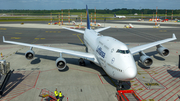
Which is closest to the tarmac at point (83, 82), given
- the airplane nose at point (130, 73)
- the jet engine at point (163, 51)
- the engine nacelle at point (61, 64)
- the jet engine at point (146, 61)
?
the engine nacelle at point (61, 64)

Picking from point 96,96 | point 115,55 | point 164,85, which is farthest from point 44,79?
point 164,85

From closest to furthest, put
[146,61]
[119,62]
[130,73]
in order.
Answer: [130,73], [119,62], [146,61]

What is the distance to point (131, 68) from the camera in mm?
17625

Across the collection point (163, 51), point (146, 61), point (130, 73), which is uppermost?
point (163, 51)

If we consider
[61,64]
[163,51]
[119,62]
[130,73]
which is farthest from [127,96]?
[163,51]

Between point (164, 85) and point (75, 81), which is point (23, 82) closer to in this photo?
point (75, 81)

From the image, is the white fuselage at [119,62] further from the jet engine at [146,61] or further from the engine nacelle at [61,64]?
the jet engine at [146,61]

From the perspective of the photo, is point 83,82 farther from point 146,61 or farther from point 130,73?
point 146,61

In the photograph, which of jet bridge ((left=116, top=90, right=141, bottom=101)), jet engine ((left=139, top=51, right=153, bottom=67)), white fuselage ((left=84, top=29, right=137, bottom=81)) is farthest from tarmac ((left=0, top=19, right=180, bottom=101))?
white fuselage ((left=84, top=29, right=137, bottom=81))

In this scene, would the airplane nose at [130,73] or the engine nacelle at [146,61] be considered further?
the engine nacelle at [146,61]

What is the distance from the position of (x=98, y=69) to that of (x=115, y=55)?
33.3ft

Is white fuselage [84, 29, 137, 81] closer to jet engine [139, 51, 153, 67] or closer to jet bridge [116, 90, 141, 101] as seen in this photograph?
jet bridge [116, 90, 141, 101]

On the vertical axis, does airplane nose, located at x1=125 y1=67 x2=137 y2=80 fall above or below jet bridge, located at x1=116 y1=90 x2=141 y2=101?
above

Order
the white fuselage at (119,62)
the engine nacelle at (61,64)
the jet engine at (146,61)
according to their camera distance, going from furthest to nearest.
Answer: the jet engine at (146,61) → the engine nacelle at (61,64) → the white fuselage at (119,62)
